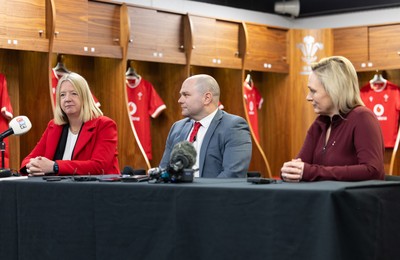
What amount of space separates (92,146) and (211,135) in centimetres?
70

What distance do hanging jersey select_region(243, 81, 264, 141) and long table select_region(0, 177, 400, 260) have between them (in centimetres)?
638

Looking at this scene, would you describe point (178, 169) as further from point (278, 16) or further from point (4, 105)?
point (278, 16)

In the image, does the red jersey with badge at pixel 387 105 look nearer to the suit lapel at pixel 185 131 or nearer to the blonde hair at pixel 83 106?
the suit lapel at pixel 185 131

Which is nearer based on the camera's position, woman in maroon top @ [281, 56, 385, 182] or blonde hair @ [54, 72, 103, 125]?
woman in maroon top @ [281, 56, 385, 182]

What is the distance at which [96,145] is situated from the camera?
178 inches

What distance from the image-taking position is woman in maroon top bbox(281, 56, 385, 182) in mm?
3295

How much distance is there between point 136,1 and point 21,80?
203 cm

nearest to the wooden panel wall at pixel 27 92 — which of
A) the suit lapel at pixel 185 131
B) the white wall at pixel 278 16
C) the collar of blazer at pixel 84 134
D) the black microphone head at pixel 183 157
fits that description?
the white wall at pixel 278 16

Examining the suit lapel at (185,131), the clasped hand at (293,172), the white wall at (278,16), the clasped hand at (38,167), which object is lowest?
the clasped hand at (38,167)

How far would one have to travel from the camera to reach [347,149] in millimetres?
3467

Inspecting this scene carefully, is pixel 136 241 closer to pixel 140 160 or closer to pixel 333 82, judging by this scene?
pixel 333 82

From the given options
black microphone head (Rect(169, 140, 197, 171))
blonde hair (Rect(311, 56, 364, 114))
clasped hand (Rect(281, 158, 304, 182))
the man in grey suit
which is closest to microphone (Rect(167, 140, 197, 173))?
black microphone head (Rect(169, 140, 197, 171))

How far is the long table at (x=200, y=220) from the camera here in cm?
271

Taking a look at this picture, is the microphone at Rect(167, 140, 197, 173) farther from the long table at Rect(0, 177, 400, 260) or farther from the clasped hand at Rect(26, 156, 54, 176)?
the clasped hand at Rect(26, 156, 54, 176)
